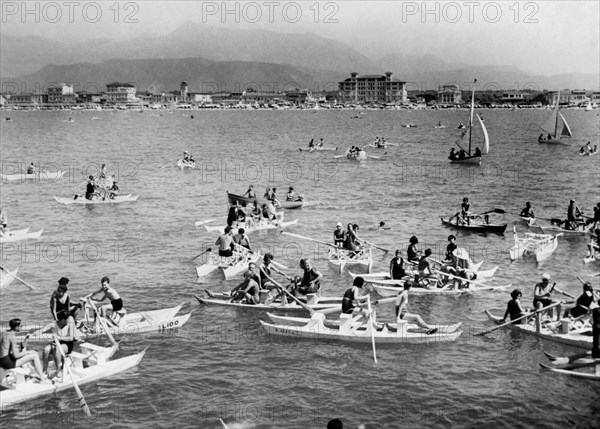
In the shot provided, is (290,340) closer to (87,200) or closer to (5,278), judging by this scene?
(5,278)

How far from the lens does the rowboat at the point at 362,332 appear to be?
2080cm

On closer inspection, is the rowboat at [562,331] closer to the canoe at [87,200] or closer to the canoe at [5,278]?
the canoe at [5,278]

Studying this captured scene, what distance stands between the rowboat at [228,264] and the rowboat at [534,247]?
41.7ft

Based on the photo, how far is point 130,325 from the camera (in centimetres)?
2186

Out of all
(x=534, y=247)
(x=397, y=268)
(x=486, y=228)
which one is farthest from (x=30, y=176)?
(x=534, y=247)

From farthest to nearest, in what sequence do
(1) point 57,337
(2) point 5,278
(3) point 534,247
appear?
(3) point 534,247, (2) point 5,278, (1) point 57,337

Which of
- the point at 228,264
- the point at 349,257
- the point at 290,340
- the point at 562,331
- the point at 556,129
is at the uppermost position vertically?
the point at 556,129

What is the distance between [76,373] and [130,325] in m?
3.80

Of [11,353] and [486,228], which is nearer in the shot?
[11,353]

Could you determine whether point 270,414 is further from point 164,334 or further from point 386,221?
Result: point 386,221

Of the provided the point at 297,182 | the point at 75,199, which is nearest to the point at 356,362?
the point at 75,199

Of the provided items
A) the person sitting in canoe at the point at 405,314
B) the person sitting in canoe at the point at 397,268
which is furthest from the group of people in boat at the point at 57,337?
the person sitting in canoe at the point at 397,268

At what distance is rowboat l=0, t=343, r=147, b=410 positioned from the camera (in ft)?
55.8

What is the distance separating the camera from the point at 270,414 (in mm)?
17047
